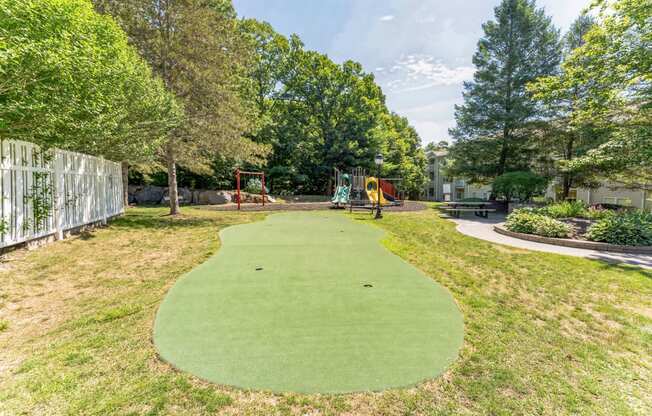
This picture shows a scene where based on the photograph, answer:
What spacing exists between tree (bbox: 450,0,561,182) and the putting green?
16880mm

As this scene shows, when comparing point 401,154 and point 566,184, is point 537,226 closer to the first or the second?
point 566,184

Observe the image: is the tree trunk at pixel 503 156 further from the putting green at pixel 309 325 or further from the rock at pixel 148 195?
the rock at pixel 148 195

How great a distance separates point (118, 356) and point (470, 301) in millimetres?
3947

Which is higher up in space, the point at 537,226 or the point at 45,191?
the point at 45,191

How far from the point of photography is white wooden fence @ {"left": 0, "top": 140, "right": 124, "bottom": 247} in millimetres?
4898

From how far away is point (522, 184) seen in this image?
562 inches

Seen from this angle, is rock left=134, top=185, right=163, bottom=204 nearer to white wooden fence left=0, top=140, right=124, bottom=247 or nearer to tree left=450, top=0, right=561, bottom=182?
white wooden fence left=0, top=140, right=124, bottom=247

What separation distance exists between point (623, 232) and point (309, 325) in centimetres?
881

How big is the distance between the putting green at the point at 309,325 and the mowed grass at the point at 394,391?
0.14m

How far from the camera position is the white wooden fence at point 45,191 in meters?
4.90

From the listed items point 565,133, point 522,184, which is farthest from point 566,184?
point 522,184

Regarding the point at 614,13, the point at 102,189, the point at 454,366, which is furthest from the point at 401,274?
the point at 614,13

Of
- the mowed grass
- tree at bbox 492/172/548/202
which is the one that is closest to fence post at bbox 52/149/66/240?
the mowed grass

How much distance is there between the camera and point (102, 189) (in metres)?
8.78
